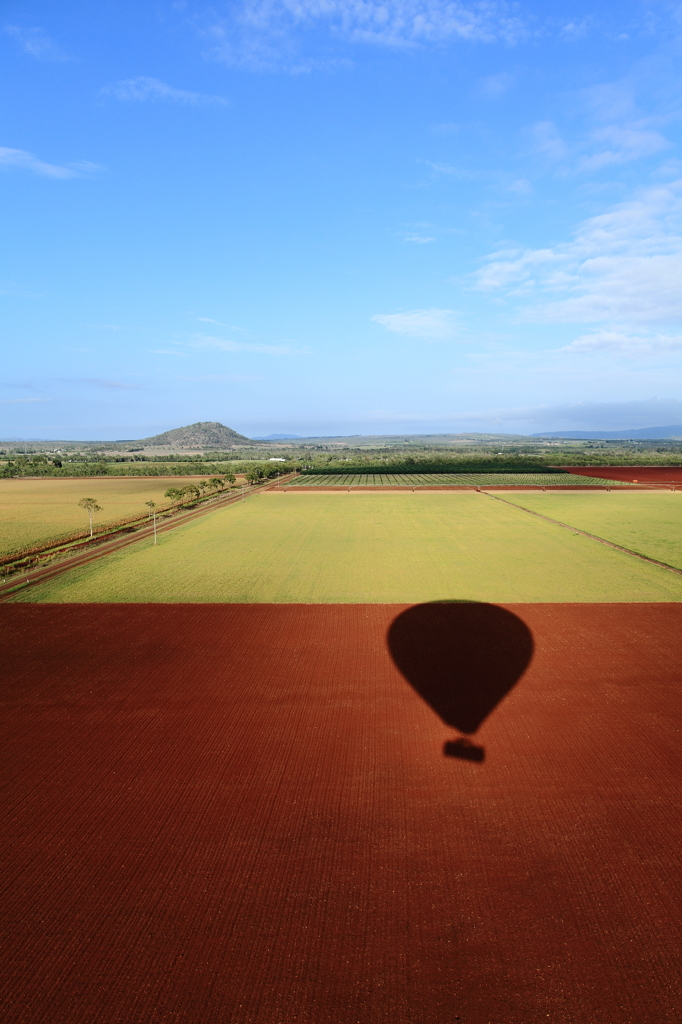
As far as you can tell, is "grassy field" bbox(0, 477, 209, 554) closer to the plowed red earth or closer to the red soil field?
the plowed red earth

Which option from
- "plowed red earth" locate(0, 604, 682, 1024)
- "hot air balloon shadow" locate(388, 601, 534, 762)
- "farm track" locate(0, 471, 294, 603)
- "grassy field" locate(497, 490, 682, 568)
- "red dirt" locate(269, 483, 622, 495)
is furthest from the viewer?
"red dirt" locate(269, 483, 622, 495)

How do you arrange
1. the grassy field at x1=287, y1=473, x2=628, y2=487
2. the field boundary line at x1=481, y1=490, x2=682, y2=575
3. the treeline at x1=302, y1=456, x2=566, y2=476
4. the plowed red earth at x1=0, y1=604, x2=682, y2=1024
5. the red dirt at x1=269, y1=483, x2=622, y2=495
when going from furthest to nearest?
the treeline at x1=302, y1=456, x2=566, y2=476
the grassy field at x1=287, y1=473, x2=628, y2=487
the red dirt at x1=269, y1=483, x2=622, y2=495
the field boundary line at x1=481, y1=490, x2=682, y2=575
the plowed red earth at x1=0, y1=604, x2=682, y2=1024

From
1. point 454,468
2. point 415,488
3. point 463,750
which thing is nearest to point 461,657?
point 463,750

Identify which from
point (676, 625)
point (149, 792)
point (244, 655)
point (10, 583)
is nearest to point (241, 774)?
point (149, 792)

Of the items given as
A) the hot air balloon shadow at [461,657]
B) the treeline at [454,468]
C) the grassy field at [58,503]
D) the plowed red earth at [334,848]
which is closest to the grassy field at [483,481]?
the treeline at [454,468]

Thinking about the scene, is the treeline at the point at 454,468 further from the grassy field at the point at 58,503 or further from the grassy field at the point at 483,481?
the grassy field at the point at 58,503

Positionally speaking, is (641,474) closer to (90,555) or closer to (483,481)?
(483,481)

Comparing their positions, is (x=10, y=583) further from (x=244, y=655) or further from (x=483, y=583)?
(x=483, y=583)

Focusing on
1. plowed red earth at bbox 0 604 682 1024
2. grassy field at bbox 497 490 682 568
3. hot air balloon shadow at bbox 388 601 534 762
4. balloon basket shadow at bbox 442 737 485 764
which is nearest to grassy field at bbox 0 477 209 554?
plowed red earth at bbox 0 604 682 1024
